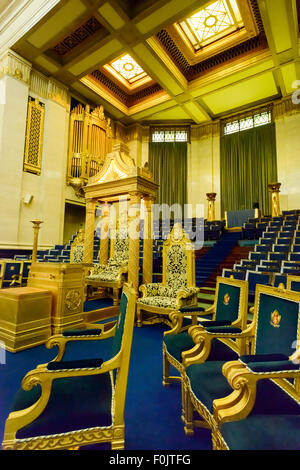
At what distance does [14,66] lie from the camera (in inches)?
290

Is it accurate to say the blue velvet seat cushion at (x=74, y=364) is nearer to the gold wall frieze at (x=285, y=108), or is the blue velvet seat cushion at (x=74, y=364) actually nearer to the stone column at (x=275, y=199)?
the stone column at (x=275, y=199)

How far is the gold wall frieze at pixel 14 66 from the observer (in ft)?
23.7

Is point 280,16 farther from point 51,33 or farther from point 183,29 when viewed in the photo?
point 51,33

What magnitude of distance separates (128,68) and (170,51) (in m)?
2.05

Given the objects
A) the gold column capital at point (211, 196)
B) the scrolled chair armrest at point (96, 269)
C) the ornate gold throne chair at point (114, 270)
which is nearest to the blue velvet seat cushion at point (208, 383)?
the ornate gold throne chair at point (114, 270)

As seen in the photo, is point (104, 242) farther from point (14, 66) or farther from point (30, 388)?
point (14, 66)

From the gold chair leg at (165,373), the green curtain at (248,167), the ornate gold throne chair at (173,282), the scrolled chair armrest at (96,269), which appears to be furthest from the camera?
the green curtain at (248,167)

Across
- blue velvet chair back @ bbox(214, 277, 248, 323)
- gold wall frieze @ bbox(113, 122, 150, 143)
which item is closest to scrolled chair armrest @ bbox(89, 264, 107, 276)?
blue velvet chair back @ bbox(214, 277, 248, 323)

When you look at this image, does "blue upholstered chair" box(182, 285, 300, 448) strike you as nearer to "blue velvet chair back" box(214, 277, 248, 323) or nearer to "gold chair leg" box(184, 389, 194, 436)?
"gold chair leg" box(184, 389, 194, 436)

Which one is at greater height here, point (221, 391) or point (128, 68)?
point (128, 68)

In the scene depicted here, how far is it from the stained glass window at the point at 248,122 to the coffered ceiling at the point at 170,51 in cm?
64

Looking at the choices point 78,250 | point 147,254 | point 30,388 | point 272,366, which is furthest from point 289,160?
point 30,388
